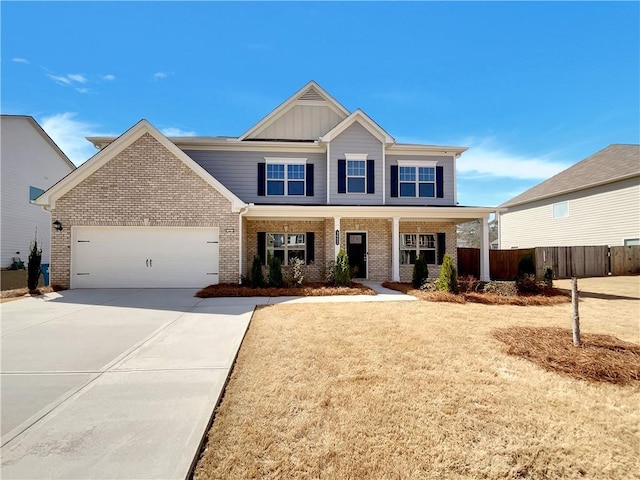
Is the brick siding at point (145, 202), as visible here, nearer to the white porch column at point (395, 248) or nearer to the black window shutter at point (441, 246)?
the white porch column at point (395, 248)

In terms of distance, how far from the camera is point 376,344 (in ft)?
15.7

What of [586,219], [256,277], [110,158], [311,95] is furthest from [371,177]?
[586,219]

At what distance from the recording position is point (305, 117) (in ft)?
46.7

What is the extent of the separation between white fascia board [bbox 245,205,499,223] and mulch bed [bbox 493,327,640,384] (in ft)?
22.6

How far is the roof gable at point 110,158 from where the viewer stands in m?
10.2

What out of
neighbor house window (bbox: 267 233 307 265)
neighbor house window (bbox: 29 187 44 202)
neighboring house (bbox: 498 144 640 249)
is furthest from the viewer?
neighboring house (bbox: 498 144 640 249)

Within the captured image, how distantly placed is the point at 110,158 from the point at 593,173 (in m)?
27.1

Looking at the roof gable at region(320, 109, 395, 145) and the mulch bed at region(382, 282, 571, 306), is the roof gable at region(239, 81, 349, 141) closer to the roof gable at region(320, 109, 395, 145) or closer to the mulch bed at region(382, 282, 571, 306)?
the roof gable at region(320, 109, 395, 145)

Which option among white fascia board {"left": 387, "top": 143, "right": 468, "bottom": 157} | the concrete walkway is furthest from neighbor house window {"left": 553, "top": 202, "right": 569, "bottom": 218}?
the concrete walkway

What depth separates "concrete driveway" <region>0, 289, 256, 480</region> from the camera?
2217 mm

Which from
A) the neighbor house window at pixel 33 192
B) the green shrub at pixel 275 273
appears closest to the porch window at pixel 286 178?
the green shrub at pixel 275 273

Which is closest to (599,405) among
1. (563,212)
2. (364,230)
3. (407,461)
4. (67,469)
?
(407,461)

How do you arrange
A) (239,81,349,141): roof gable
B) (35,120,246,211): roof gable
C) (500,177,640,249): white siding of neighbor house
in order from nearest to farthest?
(35,120,246,211): roof gable < (239,81,349,141): roof gable < (500,177,640,249): white siding of neighbor house

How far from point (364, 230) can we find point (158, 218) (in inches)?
335
